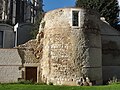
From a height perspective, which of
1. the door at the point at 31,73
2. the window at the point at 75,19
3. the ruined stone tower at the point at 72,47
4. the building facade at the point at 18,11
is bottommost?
the door at the point at 31,73

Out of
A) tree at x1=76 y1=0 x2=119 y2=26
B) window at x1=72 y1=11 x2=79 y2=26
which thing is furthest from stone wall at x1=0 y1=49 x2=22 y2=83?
tree at x1=76 y1=0 x2=119 y2=26

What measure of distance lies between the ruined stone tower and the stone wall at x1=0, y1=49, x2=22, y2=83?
8.73 ft

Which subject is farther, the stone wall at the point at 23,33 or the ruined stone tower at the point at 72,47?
the stone wall at the point at 23,33

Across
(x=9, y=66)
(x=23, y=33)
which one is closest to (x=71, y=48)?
(x=9, y=66)

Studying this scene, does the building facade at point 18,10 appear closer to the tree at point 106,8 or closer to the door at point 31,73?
the tree at point 106,8

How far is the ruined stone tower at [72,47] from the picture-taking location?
1805cm

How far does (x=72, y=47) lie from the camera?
18.1 meters

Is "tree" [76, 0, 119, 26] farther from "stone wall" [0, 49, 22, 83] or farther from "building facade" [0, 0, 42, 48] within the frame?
"building facade" [0, 0, 42, 48]

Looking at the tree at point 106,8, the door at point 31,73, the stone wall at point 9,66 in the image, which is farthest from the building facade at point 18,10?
the door at point 31,73

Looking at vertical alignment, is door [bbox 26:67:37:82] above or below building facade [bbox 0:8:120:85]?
below

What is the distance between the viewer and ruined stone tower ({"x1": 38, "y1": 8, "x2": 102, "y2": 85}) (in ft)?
59.2

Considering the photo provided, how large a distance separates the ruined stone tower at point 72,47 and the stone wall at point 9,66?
2.66 metres

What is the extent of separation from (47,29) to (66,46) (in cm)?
220

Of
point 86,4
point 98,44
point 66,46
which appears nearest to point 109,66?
point 98,44
